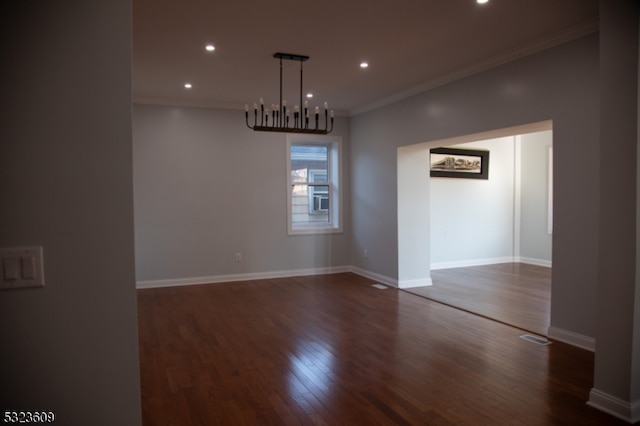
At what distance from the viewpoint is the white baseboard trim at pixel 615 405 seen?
2434mm

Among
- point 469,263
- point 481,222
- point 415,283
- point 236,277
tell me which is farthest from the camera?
point 481,222

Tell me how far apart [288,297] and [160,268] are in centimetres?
204

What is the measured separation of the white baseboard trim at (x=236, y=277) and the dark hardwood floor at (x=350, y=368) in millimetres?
1018

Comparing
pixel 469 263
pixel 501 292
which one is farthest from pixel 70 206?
pixel 469 263

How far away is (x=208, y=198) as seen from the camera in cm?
632

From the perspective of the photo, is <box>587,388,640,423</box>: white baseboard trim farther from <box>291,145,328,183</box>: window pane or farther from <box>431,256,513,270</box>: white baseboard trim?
<box>291,145,328,183</box>: window pane

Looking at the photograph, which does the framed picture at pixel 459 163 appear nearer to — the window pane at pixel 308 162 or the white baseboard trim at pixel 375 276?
the window pane at pixel 308 162

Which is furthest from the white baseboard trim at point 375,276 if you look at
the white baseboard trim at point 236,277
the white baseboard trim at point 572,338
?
the white baseboard trim at point 572,338

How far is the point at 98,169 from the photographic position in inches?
47.2

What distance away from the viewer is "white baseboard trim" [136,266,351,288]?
6105 millimetres

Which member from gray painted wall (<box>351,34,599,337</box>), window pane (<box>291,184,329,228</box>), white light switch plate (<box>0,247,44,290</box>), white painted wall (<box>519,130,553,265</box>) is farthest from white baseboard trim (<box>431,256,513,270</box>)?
white light switch plate (<box>0,247,44,290</box>)

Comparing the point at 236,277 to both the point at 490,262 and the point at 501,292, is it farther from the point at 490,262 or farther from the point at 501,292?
the point at 490,262

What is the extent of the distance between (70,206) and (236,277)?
549 cm

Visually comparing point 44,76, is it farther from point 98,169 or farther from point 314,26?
point 314,26
